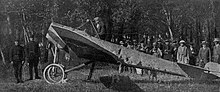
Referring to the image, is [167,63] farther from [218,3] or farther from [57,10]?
[218,3]

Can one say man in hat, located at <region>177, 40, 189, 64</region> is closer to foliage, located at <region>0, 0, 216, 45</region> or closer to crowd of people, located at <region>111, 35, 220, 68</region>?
crowd of people, located at <region>111, 35, 220, 68</region>

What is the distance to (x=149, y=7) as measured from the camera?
2969 centimetres

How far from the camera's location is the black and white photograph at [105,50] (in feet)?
33.6

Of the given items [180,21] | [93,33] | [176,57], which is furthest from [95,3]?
[180,21]

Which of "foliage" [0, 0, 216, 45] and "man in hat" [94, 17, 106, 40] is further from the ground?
"foliage" [0, 0, 216, 45]

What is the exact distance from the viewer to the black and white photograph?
10.2 meters

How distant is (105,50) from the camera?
33.4ft

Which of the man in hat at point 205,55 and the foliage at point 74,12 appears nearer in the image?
the man in hat at point 205,55

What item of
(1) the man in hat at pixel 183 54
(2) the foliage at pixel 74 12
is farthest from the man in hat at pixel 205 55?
(2) the foliage at pixel 74 12

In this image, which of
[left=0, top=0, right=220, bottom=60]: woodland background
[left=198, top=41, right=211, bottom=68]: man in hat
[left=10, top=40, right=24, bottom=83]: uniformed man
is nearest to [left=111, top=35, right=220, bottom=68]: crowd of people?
[left=198, top=41, right=211, bottom=68]: man in hat

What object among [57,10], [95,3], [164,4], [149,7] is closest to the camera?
[57,10]

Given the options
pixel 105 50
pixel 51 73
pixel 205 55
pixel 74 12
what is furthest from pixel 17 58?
pixel 74 12

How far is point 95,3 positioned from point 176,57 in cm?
807

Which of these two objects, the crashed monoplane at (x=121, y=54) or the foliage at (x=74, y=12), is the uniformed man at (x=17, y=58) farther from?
the foliage at (x=74, y=12)
